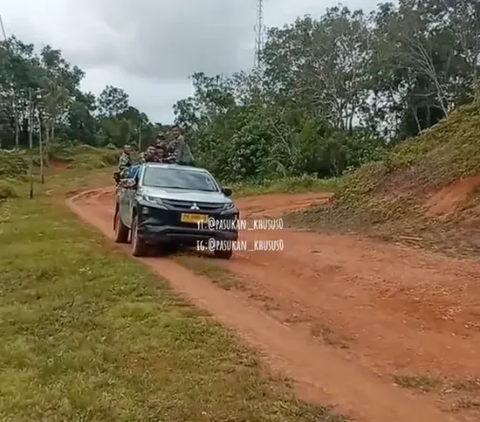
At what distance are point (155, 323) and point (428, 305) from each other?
2862 mm

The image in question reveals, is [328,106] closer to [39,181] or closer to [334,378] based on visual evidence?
[39,181]

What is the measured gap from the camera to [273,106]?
35.2m

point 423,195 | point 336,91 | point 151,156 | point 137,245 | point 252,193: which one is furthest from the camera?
point 336,91

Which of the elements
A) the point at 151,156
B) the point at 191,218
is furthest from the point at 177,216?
the point at 151,156

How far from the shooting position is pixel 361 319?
21.6 ft

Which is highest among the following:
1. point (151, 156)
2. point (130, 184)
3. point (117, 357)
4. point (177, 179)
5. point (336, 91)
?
point (336, 91)

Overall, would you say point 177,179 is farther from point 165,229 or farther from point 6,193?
point 6,193

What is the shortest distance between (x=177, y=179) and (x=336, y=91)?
2794 cm

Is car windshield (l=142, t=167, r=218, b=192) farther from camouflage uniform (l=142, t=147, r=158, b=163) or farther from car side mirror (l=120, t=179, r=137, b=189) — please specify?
camouflage uniform (l=142, t=147, r=158, b=163)

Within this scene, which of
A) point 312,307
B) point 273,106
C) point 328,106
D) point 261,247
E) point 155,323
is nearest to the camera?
point 155,323

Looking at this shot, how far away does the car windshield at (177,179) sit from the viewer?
11.0 m

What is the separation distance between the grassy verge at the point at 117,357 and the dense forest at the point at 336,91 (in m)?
21.3

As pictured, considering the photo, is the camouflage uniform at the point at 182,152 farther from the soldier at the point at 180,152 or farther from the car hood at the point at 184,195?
the car hood at the point at 184,195

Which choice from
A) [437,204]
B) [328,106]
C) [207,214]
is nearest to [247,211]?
[437,204]
